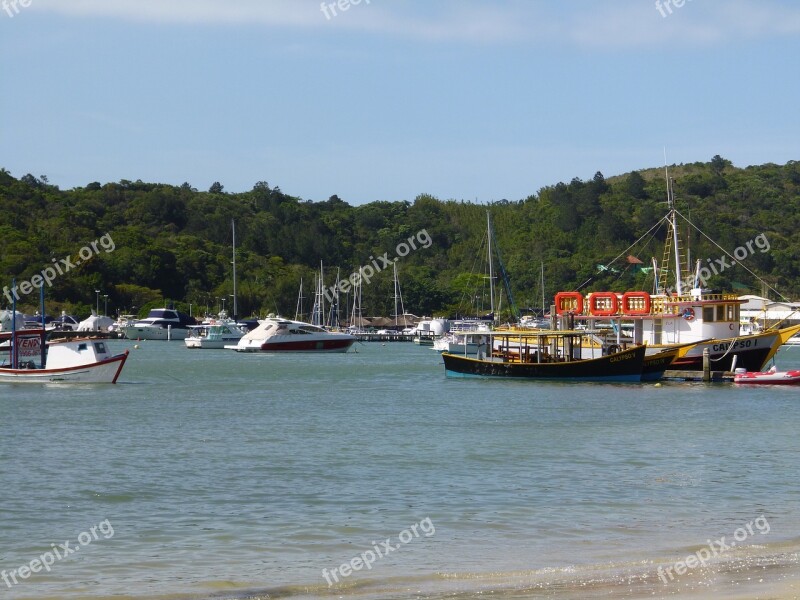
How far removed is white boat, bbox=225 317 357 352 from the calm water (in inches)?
2182

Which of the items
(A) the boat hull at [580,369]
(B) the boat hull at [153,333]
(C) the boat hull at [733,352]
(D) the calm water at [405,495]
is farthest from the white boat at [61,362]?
(B) the boat hull at [153,333]

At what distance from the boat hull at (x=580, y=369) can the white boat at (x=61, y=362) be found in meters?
18.0

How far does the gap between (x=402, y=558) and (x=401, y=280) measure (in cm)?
16317

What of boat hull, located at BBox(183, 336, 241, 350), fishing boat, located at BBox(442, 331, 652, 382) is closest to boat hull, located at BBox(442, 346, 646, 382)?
fishing boat, located at BBox(442, 331, 652, 382)

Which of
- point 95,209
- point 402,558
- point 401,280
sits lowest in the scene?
point 402,558

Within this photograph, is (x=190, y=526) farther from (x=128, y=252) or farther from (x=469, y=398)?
(x=128, y=252)

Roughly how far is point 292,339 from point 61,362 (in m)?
52.1

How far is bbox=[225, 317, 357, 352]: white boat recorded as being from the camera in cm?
10338

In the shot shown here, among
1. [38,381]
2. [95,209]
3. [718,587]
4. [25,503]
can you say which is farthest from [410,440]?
[95,209]

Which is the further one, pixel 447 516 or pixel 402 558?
pixel 447 516

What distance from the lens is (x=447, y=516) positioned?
859 inches

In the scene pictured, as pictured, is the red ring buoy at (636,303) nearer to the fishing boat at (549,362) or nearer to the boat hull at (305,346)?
the fishing boat at (549,362)

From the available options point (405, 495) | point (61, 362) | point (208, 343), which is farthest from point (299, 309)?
point (405, 495)

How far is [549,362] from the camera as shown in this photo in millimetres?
55750
